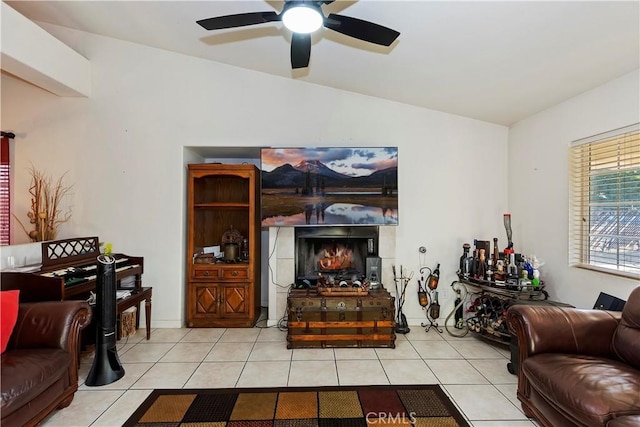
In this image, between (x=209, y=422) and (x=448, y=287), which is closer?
(x=209, y=422)

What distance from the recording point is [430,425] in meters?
2.06

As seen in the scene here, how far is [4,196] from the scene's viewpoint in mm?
3928

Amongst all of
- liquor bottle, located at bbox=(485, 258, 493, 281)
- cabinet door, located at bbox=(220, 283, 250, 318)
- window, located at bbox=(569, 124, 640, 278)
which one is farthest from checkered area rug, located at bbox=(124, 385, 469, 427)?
window, located at bbox=(569, 124, 640, 278)

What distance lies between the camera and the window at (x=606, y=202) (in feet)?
8.55

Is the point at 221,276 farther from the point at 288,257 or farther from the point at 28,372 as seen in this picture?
the point at 28,372

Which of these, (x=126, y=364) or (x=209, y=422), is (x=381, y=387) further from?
(x=126, y=364)

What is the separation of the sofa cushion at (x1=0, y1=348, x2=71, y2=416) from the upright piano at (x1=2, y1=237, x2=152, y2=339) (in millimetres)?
642

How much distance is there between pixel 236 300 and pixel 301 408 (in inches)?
73.8

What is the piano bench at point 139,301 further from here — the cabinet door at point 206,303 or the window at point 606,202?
the window at point 606,202

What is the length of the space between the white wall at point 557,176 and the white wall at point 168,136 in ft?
1.63

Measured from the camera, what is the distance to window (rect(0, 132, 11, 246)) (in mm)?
3873

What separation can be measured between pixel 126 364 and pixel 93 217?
6.46 feet

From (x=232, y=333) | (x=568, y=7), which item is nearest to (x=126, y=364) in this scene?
(x=232, y=333)

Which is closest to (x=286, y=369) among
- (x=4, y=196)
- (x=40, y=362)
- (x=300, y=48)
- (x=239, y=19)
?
(x=40, y=362)
